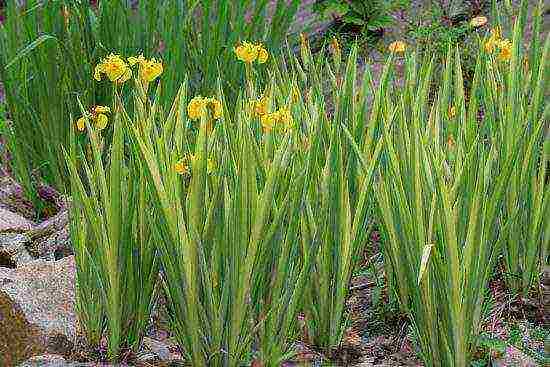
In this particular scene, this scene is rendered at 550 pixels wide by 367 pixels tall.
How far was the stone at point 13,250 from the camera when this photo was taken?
243 centimetres

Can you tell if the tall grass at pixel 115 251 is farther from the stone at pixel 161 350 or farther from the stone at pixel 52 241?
the stone at pixel 52 241

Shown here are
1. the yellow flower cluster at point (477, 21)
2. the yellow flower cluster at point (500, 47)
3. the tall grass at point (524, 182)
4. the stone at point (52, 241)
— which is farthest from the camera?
the yellow flower cluster at point (477, 21)

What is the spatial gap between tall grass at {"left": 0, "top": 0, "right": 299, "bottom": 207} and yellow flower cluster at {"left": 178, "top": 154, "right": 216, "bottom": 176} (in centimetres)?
128

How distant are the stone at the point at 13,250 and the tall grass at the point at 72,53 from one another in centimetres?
53

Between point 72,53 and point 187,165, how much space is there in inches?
56.3

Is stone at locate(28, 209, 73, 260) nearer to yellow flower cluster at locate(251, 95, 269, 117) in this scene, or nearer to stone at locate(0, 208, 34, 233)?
stone at locate(0, 208, 34, 233)

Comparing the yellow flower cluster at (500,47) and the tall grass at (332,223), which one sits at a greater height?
the yellow flower cluster at (500,47)

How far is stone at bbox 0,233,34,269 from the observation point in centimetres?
243

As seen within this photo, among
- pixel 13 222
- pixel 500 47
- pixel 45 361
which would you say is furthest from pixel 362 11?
pixel 45 361

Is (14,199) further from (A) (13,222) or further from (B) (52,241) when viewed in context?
(B) (52,241)

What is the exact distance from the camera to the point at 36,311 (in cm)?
197

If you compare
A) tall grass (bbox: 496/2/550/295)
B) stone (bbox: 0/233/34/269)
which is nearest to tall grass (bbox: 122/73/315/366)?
tall grass (bbox: 496/2/550/295)

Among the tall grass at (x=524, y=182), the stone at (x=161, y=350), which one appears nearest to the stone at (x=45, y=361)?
the stone at (x=161, y=350)

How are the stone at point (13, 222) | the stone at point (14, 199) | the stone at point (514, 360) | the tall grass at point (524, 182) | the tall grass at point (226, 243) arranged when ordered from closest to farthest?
the tall grass at point (226, 243)
the stone at point (514, 360)
the tall grass at point (524, 182)
the stone at point (13, 222)
the stone at point (14, 199)
